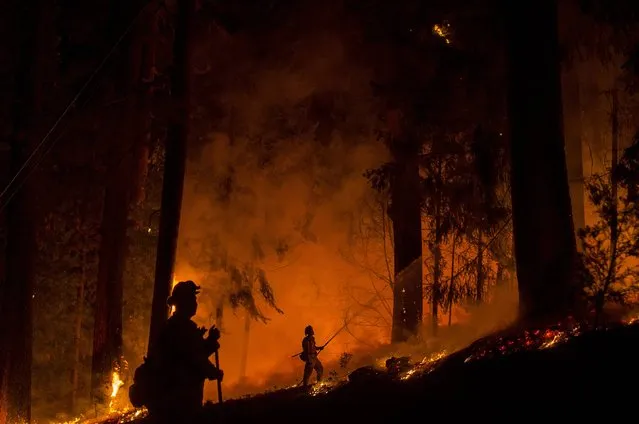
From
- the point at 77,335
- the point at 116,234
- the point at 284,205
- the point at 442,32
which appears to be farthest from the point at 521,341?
the point at 284,205

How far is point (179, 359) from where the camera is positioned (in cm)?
767

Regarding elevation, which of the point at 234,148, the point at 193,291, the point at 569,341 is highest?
the point at 234,148

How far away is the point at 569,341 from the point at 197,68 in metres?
13.4

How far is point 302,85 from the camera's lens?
69.3 feet

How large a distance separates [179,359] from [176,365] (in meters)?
0.07

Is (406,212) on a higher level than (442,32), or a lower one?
lower

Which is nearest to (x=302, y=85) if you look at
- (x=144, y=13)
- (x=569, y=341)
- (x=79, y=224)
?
(x=144, y=13)

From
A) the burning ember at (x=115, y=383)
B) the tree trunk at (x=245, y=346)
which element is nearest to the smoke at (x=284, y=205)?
the tree trunk at (x=245, y=346)

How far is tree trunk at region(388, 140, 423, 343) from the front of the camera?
14859 mm

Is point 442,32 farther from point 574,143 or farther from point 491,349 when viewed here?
point 491,349

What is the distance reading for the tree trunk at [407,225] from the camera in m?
14.9

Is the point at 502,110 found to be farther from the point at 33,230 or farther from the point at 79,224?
the point at 79,224

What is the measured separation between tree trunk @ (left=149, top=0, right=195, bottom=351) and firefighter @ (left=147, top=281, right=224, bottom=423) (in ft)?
21.0

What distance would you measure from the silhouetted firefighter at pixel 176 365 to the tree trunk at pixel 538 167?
497cm
